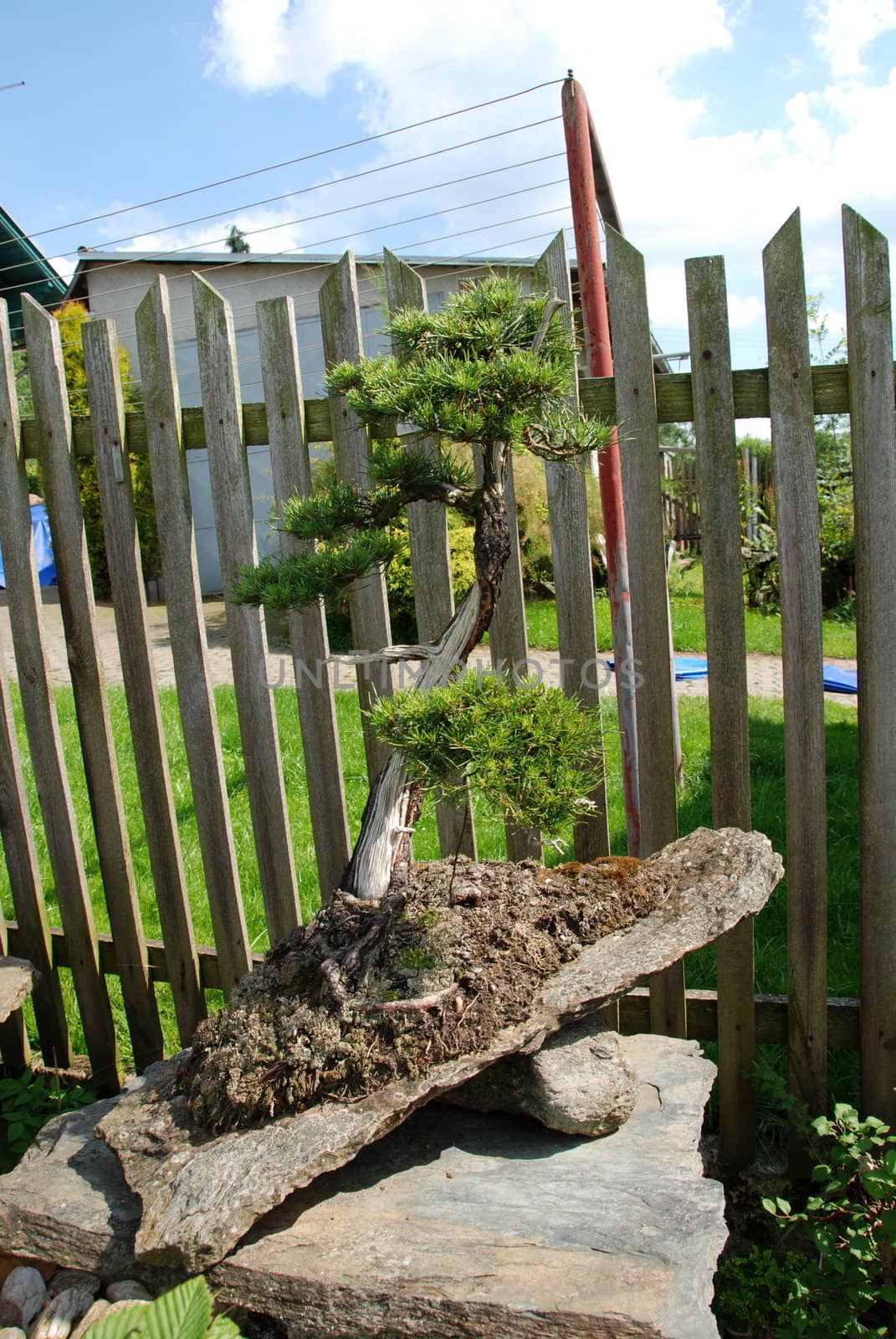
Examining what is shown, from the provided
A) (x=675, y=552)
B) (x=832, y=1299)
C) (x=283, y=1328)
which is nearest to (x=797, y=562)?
(x=832, y=1299)

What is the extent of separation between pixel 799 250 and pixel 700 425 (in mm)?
436

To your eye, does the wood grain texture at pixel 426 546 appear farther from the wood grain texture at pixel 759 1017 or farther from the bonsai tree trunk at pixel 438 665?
the wood grain texture at pixel 759 1017

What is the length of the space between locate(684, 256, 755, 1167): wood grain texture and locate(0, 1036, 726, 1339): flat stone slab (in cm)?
57

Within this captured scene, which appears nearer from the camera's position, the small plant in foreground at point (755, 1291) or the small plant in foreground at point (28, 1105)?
the small plant in foreground at point (755, 1291)

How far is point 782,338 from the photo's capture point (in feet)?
7.34

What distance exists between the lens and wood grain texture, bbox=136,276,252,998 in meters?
2.70

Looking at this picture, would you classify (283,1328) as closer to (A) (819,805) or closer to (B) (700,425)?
(A) (819,805)

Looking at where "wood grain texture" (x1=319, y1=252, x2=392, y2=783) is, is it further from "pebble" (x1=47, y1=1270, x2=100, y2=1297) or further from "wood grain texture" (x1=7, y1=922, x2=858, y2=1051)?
"pebble" (x1=47, y1=1270, x2=100, y2=1297)

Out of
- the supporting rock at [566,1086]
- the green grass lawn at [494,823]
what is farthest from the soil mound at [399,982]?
the green grass lawn at [494,823]

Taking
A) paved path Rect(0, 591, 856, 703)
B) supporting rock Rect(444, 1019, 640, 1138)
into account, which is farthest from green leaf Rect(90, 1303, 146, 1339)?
paved path Rect(0, 591, 856, 703)

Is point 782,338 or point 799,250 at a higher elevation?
point 799,250

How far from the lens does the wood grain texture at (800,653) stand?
224cm

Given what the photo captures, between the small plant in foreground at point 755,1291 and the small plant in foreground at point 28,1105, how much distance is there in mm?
1892

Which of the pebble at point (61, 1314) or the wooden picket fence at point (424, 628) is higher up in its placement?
the wooden picket fence at point (424, 628)
